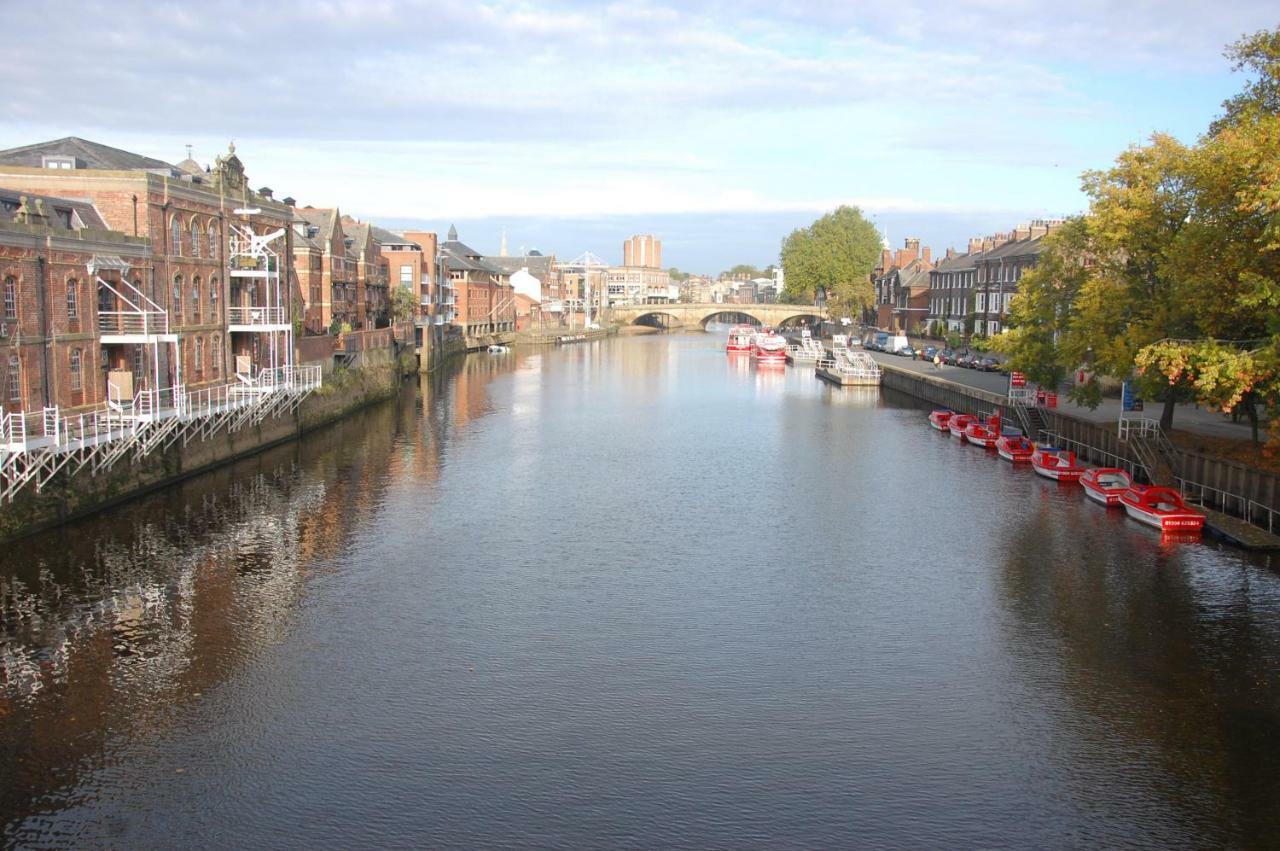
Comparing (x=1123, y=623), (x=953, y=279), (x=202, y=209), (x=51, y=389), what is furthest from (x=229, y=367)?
(x=953, y=279)

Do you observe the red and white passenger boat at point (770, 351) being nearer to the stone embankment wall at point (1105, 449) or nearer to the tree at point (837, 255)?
the tree at point (837, 255)

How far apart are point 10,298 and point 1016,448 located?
3848 centimetres

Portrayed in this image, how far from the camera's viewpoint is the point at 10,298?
29.3 metres

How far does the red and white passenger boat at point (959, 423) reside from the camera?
174 ft

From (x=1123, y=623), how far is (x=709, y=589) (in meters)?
9.97

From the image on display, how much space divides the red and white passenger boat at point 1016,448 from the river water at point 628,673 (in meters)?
6.58

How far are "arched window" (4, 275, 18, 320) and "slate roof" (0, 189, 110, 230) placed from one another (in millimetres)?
1726

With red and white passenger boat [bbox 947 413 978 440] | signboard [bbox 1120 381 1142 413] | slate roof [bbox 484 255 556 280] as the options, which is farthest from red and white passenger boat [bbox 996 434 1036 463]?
Answer: slate roof [bbox 484 255 556 280]

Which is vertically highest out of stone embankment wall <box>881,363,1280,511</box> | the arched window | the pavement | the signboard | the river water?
the arched window

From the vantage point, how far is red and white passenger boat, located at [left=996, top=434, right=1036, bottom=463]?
150 ft

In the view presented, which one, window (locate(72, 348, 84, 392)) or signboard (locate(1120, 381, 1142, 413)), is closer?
window (locate(72, 348, 84, 392))

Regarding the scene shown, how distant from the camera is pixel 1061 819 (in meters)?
16.5

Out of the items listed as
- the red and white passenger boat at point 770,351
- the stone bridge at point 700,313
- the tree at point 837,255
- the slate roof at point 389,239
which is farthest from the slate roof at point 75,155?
the stone bridge at point 700,313

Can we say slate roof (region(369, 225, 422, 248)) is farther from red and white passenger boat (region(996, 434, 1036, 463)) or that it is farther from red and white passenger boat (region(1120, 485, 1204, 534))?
red and white passenger boat (region(1120, 485, 1204, 534))
